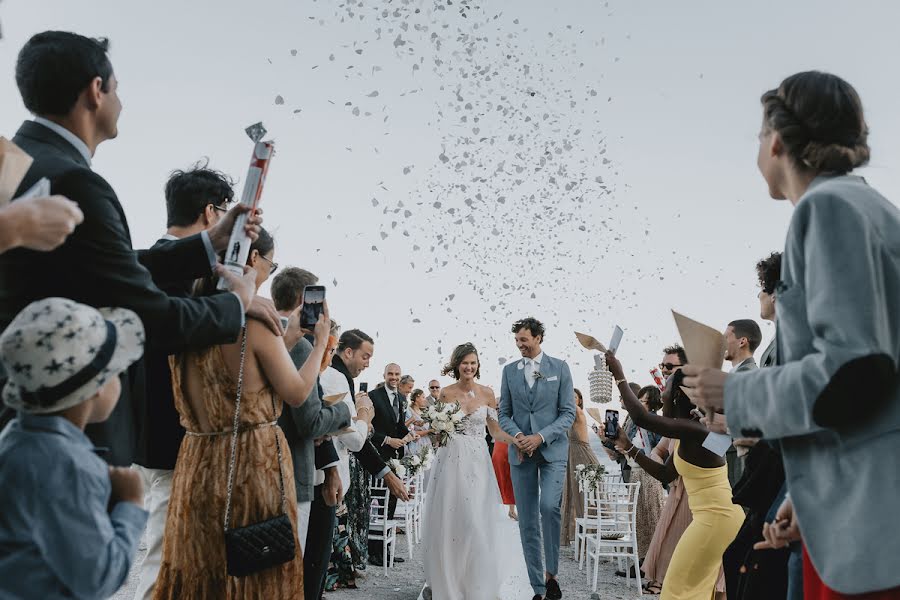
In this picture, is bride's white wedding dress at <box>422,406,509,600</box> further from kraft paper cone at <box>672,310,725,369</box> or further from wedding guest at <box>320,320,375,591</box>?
kraft paper cone at <box>672,310,725,369</box>

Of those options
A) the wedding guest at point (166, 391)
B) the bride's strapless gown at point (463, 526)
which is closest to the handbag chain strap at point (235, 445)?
the wedding guest at point (166, 391)

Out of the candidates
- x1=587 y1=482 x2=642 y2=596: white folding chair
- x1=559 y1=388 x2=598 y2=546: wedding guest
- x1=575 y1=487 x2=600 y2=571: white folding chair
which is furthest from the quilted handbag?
x1=559 y1=388 x2=598 y2=546: wedding guest

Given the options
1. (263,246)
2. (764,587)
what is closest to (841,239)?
(764,587)

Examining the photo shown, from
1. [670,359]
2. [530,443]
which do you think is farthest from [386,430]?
[670,359]

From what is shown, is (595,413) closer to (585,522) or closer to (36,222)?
(585,522)

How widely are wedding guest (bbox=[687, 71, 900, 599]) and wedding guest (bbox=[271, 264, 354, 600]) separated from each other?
2.10m

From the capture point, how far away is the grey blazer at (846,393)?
1.56 meters

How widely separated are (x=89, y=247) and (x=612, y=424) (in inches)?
192

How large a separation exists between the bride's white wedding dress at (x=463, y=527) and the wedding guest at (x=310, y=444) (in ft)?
8.19

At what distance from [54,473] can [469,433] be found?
6425mm

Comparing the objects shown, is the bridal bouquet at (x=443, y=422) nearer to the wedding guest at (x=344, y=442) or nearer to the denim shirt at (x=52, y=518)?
the wedding guest at (x=344, y=442)

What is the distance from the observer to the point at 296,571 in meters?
2.98

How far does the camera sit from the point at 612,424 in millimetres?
6199

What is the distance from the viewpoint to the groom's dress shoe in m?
7.44
